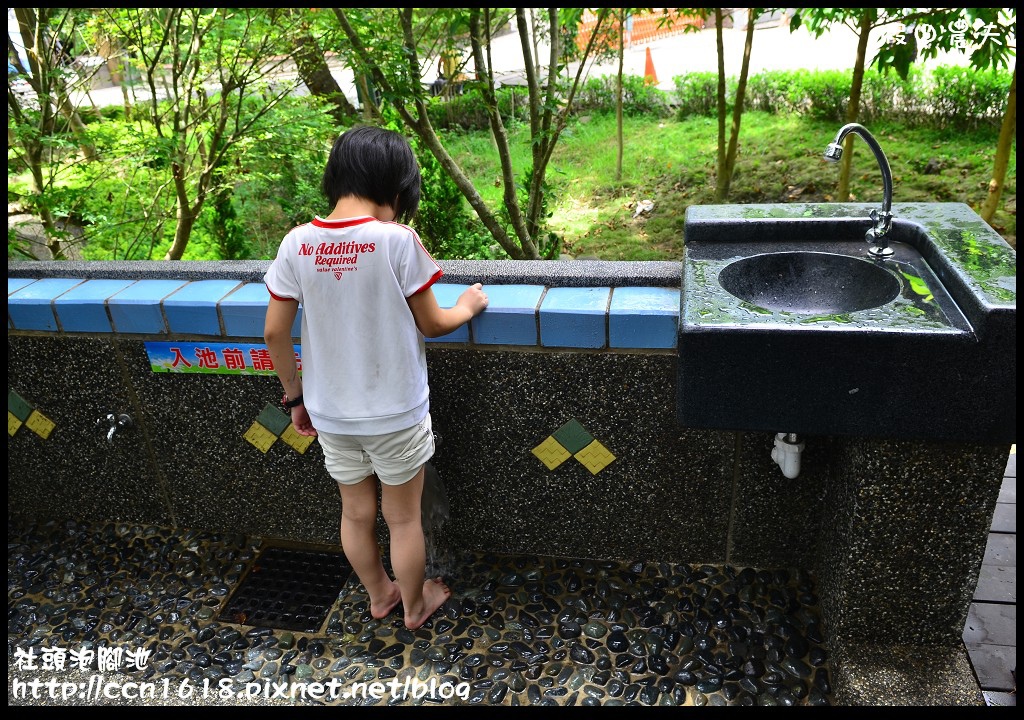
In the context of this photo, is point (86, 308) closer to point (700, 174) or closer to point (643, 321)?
point (643, 321)

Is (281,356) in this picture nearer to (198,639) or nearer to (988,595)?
(198,639)

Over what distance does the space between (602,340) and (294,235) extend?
35.3 inches

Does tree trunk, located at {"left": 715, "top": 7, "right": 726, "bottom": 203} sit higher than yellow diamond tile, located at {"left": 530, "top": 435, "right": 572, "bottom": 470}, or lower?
higher

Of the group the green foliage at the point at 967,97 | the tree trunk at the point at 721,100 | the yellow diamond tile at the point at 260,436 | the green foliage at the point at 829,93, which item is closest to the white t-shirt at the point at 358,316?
the yellow diamond tile at the point at 260,436

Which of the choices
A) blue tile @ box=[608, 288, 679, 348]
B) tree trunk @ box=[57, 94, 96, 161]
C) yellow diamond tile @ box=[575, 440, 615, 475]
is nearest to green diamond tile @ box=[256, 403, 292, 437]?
yellow diamond tile @ box=[575, 440, 615, 475]

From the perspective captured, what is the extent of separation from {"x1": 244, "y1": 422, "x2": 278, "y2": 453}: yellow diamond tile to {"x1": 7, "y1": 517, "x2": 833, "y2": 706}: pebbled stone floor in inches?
19.4

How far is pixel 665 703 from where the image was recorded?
Answer: 2.10 metres

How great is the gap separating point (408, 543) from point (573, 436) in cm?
61

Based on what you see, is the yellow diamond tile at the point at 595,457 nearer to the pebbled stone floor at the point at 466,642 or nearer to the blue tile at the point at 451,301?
the pebbled stone floor at the point at 466,642

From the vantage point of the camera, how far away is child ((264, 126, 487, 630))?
1.85 meters

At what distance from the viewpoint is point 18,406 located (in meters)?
2.79

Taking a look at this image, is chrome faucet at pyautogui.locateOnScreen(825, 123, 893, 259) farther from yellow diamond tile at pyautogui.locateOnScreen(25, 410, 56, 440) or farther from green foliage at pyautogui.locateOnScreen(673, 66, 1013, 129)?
green foliage at pyautogui.locateOnScreen(673, 66, 1013, 129)

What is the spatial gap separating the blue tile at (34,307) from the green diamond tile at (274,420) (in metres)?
0.79

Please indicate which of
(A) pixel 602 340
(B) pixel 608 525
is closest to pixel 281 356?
(A) pixel 602 340
